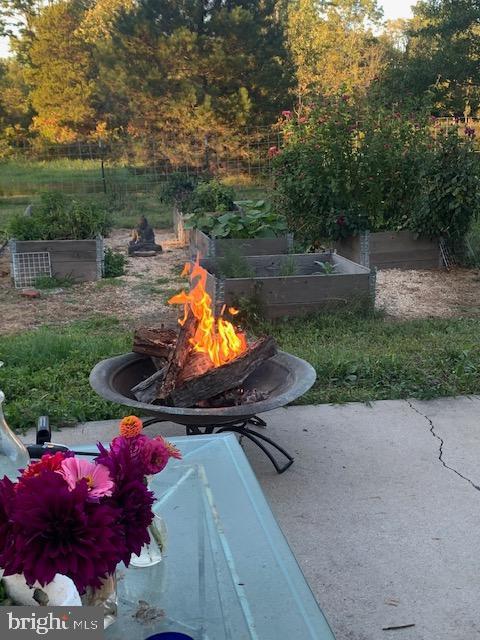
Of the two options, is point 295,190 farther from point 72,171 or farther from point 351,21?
point 351,21

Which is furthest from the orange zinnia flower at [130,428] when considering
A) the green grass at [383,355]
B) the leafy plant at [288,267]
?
the leafy plant at [288,267]

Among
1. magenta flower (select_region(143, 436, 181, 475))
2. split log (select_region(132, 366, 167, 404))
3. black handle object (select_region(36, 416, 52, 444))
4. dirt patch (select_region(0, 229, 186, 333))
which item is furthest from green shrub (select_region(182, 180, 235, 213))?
magenta flower (select_region(143, 436, 181, 475))

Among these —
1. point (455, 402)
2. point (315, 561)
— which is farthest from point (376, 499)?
point (455, 402)

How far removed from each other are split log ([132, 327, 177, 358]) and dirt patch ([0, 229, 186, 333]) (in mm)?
2472

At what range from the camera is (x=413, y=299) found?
664cm

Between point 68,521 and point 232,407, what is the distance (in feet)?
6.03

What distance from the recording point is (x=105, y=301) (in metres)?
6.78

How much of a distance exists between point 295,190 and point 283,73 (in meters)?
11.9

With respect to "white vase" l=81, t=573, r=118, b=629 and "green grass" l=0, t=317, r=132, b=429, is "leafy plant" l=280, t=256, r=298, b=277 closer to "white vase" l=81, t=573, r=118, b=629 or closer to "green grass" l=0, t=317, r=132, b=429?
"green grass" l=0, t=317, r=132, b=429

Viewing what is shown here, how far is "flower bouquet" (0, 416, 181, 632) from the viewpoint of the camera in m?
1.12

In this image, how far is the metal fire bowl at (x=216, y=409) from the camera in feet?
9.41

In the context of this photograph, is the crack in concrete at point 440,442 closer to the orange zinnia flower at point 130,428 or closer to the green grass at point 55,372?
the green grass at point 55,372

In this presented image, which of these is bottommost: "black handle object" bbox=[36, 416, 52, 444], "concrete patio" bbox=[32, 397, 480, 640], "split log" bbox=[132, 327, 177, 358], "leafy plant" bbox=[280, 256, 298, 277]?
"concrete patio" bbox=[32, 397, 480, 640]

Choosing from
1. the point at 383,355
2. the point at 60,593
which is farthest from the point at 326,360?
the point at 60,593
